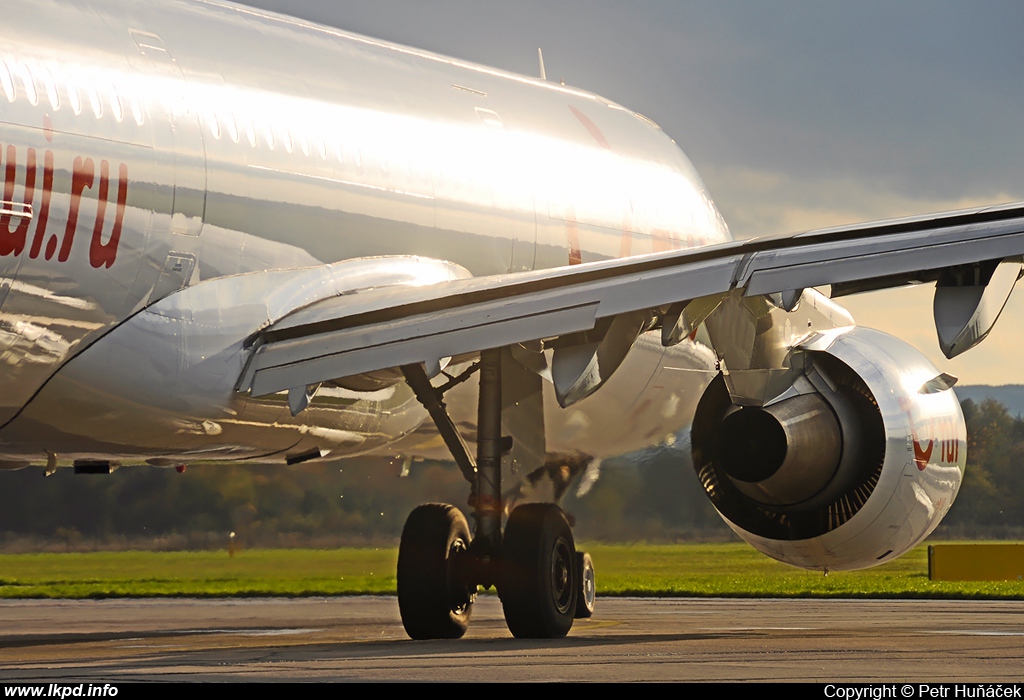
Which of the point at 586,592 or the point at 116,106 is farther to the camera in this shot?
the point at 586,592

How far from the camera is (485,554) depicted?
10656mm

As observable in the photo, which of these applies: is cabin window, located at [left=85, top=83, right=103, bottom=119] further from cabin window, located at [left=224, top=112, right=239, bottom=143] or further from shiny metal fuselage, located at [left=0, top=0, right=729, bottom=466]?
cabin window, located at [left=224, top=112, right=239, bottom=143]

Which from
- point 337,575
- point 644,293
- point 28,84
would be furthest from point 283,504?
point 644,293

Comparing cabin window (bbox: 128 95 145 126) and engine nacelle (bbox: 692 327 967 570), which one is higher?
cabin window (bbox: 128 95 145 126)

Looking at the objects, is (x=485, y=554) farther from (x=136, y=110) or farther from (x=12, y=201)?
(x=12, y=201)

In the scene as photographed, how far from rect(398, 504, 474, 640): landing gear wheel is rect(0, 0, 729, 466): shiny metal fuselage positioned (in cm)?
102

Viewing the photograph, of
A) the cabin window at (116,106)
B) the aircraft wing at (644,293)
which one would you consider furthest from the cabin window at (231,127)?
the aircraft wing at (644,293)

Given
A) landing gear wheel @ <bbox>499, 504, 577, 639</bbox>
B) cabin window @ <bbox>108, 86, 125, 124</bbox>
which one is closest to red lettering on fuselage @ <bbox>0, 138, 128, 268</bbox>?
cabin window @ <bbox>108, 86, 125, 124</bbox>

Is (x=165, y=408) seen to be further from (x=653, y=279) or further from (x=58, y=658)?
(x=653, y=279)

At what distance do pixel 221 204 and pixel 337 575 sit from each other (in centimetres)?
948

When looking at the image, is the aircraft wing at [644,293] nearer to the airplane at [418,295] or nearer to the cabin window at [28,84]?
the airplane at [418,295]

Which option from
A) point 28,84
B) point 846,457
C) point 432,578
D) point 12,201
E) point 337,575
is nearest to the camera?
point 12,201

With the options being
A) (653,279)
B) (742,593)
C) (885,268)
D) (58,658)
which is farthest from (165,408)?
(742,593)

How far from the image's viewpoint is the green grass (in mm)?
18391
